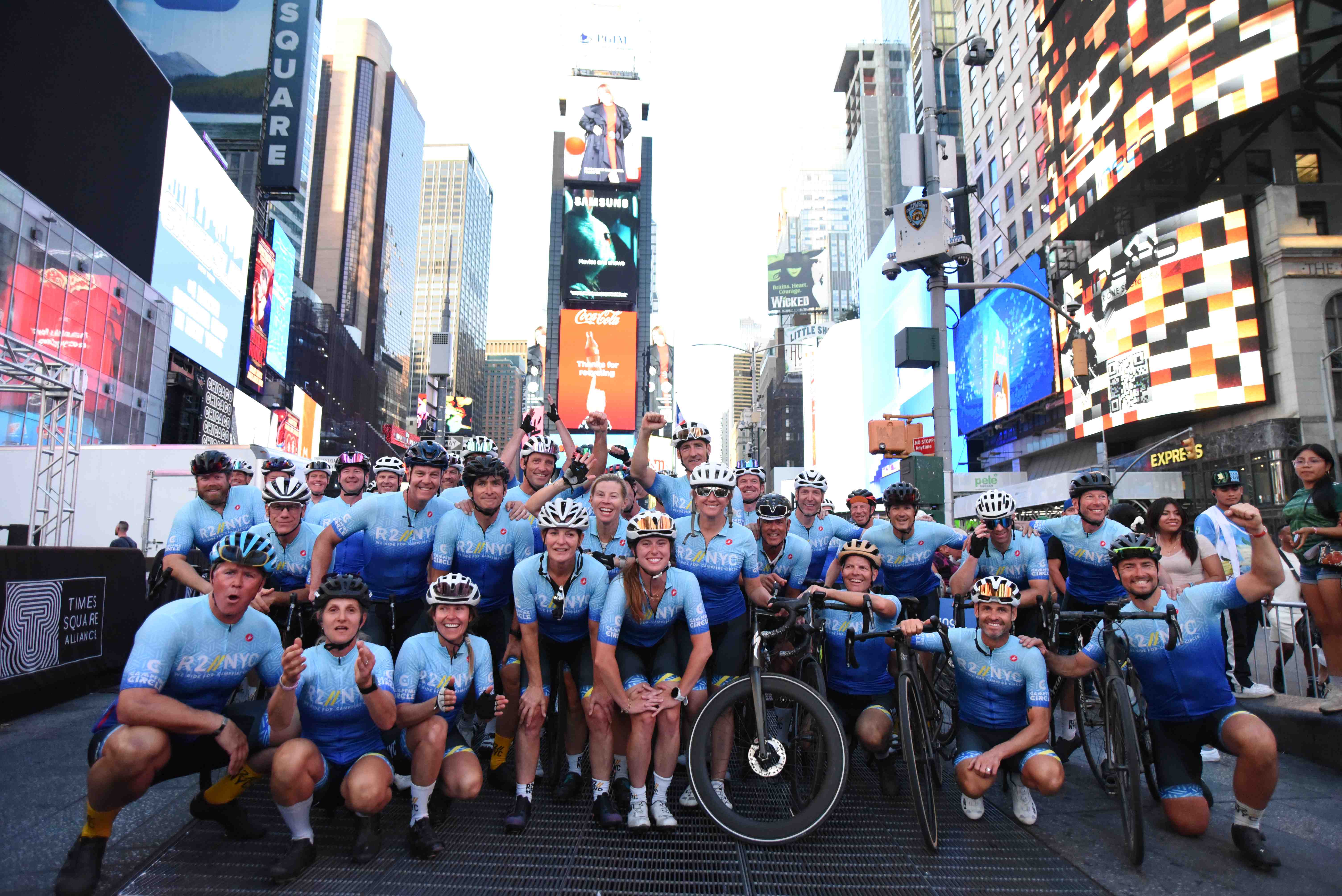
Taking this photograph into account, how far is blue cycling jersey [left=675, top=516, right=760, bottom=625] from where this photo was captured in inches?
215

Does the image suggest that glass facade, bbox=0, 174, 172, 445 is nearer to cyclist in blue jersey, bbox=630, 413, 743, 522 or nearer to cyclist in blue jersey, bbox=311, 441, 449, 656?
cyclist in blue jersey, bbox=311, 441, 449, 656

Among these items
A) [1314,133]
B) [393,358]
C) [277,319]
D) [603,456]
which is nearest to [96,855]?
[603,456]

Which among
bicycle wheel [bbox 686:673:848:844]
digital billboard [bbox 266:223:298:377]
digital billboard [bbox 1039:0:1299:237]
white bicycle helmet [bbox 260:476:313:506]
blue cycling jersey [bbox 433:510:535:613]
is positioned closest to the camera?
bicycle wheel [bbox 686:673:848:844]

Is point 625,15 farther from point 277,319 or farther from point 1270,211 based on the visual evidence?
point 1270,211

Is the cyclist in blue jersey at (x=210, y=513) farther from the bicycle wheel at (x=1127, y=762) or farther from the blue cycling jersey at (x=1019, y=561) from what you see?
the bicycle wheel at (x=1127, y=762)

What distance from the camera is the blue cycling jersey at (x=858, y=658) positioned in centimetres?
569

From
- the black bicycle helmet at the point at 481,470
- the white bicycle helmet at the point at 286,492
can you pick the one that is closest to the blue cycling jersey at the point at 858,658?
the black bicycle helmet at the point at 481,470

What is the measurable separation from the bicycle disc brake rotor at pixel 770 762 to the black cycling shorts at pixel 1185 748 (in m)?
2.45

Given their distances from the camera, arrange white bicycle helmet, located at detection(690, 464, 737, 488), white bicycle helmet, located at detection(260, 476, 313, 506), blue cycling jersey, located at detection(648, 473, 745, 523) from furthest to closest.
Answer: blue cycling jersey, located at detection(648, 473, 745, 523)
white bicycle helmet, located at detection(260, 476, 313, 506)
white bicycle helmet, located at detection(690, 464, 737, 488)

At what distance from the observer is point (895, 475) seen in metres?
62.0

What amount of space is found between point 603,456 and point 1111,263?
36.3m

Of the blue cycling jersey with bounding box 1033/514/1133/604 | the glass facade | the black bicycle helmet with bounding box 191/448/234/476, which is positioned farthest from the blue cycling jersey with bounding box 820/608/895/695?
the glass facade

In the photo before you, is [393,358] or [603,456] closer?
[603,456]

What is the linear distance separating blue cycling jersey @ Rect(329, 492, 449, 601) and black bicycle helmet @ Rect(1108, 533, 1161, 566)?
4.92m
